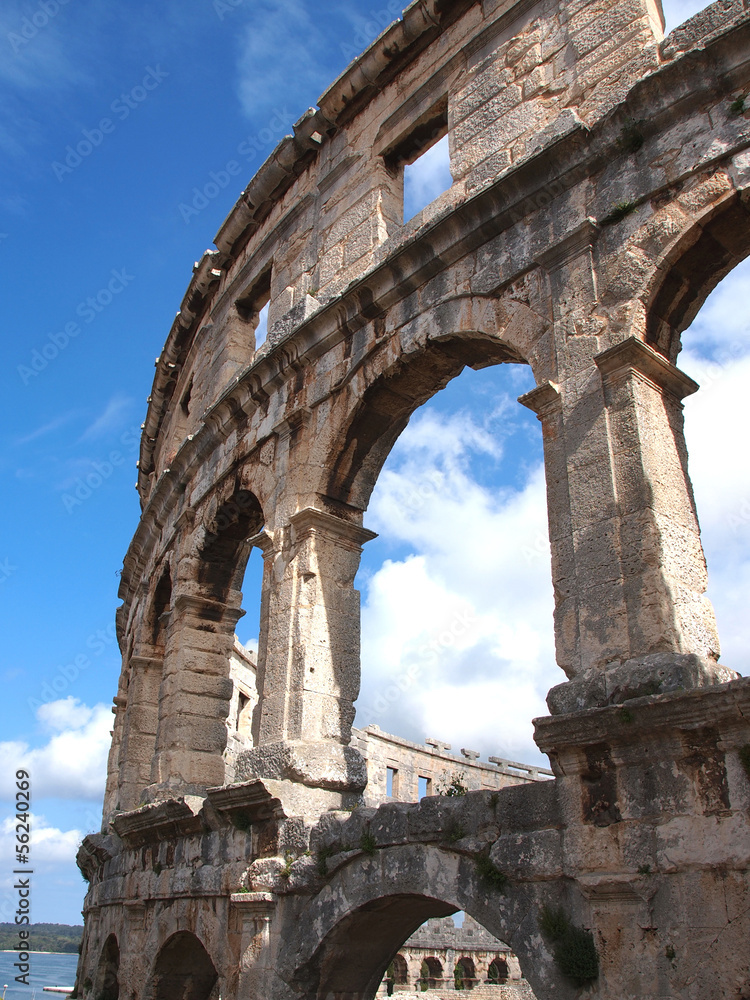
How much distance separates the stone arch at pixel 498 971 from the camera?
19.8 m

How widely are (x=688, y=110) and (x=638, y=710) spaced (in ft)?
12.0

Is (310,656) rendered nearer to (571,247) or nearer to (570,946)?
(570,946)

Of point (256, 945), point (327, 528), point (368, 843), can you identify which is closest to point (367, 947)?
point (256, 945)

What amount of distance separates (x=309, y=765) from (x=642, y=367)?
137 inches

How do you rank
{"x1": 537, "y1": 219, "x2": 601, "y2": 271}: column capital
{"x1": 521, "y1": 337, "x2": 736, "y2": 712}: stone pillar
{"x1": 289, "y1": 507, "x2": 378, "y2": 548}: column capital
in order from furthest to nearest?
{"x1": 289, "y1": 507, "x2": 378, "y2": 548}: column capital, {"x1": 537, "y1": 219, "x2": 601, "y2": 271}: column capital, {"x1": 521, "y1": 337, "x2": 736, "y2": 712}: stone pillar

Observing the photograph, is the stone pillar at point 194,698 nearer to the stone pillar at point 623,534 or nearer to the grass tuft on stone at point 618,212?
the stone pillar at point 623,534

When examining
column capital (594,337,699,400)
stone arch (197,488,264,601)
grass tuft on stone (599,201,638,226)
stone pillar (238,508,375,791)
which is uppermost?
grass tuft on stone (599,201,638,226)

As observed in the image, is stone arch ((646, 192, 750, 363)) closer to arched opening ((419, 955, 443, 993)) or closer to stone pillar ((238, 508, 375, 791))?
stone pillar ((238, 508, 375, 791))

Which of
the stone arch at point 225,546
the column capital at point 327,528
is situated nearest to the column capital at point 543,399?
the column capital at point 327,528

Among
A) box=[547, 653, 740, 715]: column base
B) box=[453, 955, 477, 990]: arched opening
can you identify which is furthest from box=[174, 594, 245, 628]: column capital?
box=[453, 955, 477, 990]: arched opening

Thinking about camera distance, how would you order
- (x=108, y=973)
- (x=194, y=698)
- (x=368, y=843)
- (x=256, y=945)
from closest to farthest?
(x=368, y=843)
(x=256, y=945)
(x=194, y=698)
(x=108, y=973)

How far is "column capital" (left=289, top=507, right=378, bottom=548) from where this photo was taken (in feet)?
22.3

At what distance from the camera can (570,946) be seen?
3.82 meters

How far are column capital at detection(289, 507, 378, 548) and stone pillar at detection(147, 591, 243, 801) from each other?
7.79ft
